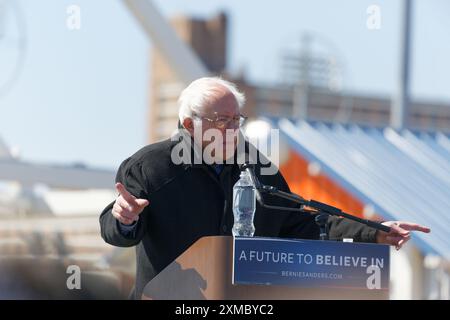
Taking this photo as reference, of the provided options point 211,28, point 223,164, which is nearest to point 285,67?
point 211,28

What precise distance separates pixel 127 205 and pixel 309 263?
622 millimetres

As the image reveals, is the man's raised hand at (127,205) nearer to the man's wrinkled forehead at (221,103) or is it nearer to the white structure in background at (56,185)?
the man's wrinkled forehead at (221,103)

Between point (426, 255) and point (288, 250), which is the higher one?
point (288, 250)

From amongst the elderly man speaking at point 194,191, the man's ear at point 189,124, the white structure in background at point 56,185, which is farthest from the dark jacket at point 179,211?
the white structure in background at point 56,185

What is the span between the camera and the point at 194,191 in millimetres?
5387

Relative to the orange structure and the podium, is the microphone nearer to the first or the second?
the podium

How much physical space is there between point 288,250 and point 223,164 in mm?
838

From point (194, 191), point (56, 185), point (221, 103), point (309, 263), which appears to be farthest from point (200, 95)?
point (56, 185)

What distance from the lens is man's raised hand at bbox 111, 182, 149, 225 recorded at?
4828mm

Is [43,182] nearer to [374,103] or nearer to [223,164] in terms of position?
[223,164]

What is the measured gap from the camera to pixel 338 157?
1075 cm

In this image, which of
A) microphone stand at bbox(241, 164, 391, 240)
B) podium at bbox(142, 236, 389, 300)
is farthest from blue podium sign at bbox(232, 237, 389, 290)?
microphone stand at bbox(241, 164, 391, 240)
